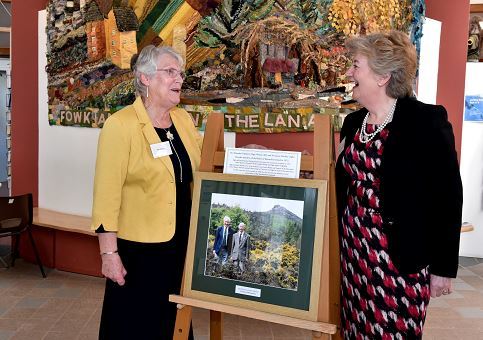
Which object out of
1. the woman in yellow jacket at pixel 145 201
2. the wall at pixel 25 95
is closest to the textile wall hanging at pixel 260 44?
the wall at pixel 25 95

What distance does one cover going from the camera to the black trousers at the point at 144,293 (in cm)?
226

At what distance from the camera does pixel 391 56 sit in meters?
1.93

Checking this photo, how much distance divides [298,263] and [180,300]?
0.51 meters

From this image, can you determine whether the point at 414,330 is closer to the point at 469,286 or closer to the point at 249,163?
the point at 249,163

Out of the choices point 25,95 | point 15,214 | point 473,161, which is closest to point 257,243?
point 15,214

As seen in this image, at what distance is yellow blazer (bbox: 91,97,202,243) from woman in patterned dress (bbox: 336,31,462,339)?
0.80 m

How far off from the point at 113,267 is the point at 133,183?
377mm

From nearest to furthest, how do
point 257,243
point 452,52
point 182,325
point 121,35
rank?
point 257,243 < point 182,325 < point 121,35 < point 452,52

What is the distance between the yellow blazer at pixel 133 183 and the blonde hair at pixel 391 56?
0.96m

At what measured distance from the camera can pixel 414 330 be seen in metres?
1.92

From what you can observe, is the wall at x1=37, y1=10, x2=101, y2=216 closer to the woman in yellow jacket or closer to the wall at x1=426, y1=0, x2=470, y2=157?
the woman in yellow jacket

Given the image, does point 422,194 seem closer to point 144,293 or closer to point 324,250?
point 324,250

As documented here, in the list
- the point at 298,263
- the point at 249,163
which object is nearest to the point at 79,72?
the point at 249,163

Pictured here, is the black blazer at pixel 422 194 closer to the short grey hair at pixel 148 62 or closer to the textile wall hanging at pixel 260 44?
the short grey hair at pixel 148 62
